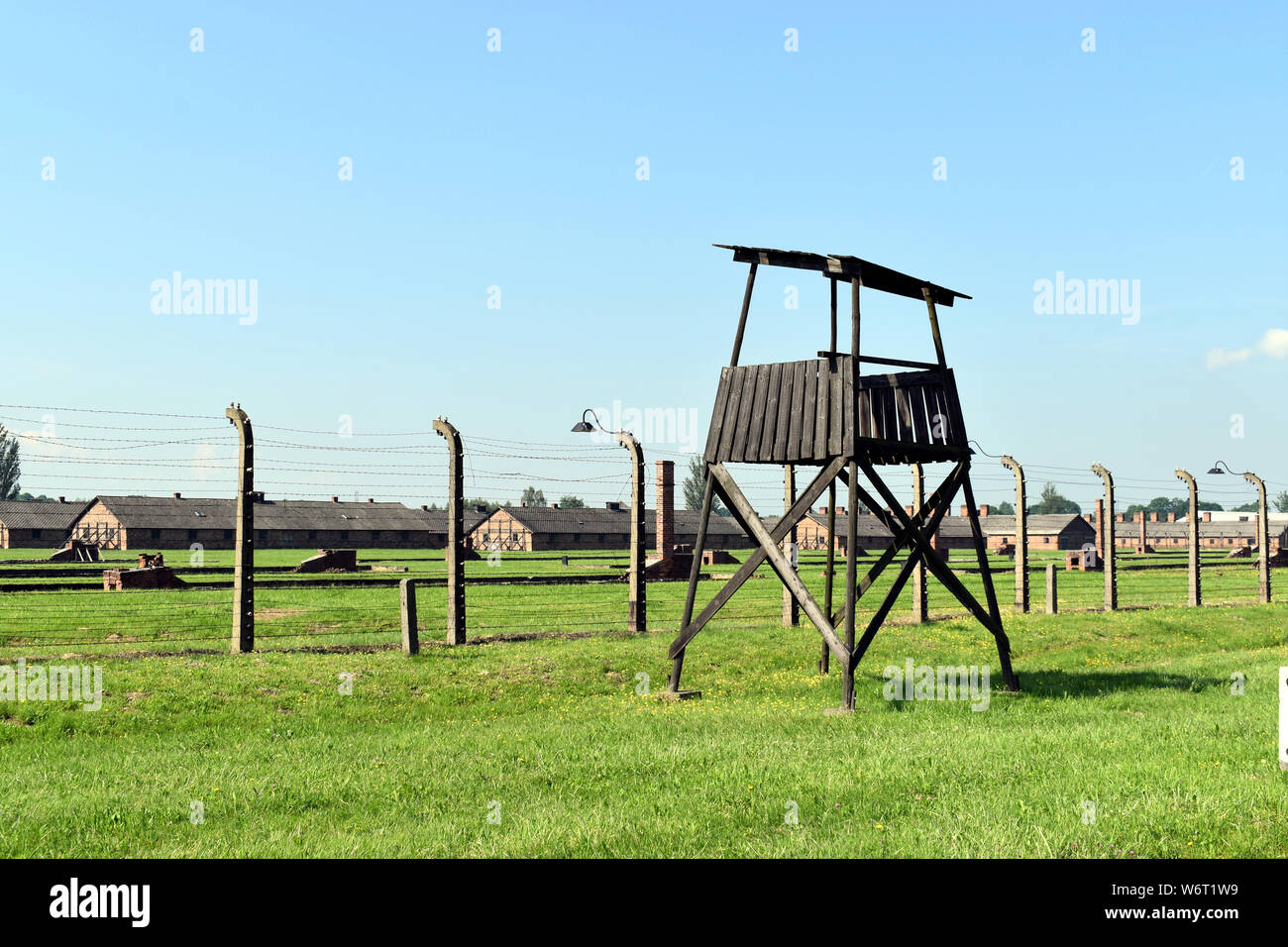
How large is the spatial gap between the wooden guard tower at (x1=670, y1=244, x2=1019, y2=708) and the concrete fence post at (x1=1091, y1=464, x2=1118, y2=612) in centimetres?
1510

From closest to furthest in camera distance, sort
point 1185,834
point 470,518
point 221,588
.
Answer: point 1185,834 → point 221,588 → point 470,518

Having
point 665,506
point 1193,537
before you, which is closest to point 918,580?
point 1193,537

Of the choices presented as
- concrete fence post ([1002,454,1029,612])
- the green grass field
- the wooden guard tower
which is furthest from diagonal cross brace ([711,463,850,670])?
concrete fence post ([1002,454,1029,612])

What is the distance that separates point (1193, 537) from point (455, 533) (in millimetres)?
24706

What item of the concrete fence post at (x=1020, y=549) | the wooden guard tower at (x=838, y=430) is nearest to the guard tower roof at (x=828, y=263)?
the wooden guard tower at (x=838, y=430)

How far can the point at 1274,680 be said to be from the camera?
1747 cm

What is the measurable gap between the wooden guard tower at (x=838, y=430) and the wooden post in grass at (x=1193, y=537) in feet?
60.8

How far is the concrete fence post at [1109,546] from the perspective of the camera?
30859 millimetres

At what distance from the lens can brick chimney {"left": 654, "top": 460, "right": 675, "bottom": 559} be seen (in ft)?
153

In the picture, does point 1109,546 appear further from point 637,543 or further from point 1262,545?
point 637,543

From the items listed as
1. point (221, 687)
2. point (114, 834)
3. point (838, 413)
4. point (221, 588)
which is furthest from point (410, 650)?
point (221, 588)
